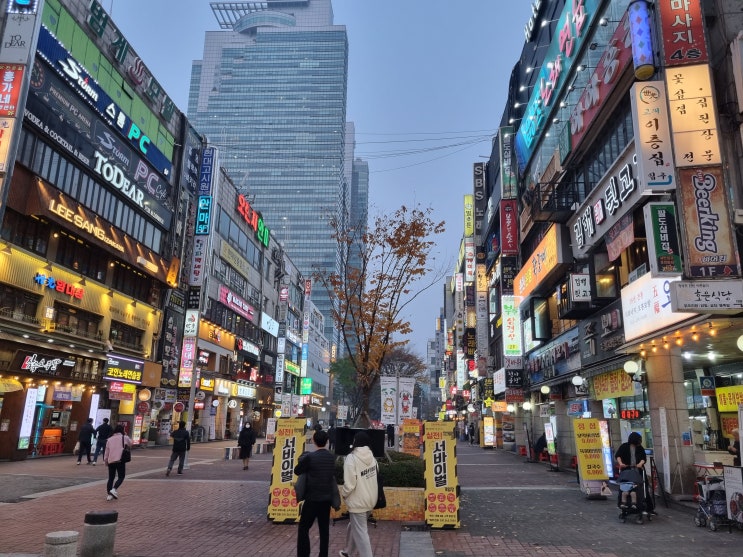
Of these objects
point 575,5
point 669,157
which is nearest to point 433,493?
point 669,157

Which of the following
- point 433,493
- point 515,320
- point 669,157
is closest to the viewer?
point 433,493

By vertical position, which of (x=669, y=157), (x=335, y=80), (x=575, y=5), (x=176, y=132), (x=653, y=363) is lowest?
(x=653, y=363)

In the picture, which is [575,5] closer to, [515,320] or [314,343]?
[515,320]

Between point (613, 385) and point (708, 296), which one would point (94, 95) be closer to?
point (613, 385)

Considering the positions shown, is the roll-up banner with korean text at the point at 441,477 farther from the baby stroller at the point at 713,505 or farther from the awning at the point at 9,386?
the awning at the point at 9,386

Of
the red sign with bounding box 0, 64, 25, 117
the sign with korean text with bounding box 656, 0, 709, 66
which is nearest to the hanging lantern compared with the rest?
the sign with korean text with bounding box 656, 0, 709, 66

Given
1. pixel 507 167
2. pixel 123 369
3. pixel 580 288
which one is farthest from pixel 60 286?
pixel 507 167

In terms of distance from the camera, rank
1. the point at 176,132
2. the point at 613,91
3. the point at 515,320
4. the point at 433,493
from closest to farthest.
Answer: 1. the point at 433,493
2. the point at 613,91
3. the point at 515,320
4. the point at 176,132

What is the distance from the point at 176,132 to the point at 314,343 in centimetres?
6397

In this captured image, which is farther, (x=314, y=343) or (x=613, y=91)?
(x=314, y=343)

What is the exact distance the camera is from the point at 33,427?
23328mm

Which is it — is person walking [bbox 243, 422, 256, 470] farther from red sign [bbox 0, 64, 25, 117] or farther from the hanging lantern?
the hanging lantern

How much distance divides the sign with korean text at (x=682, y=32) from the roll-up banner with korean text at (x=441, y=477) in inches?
372

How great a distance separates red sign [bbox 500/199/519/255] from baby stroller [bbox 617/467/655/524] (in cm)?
2253
